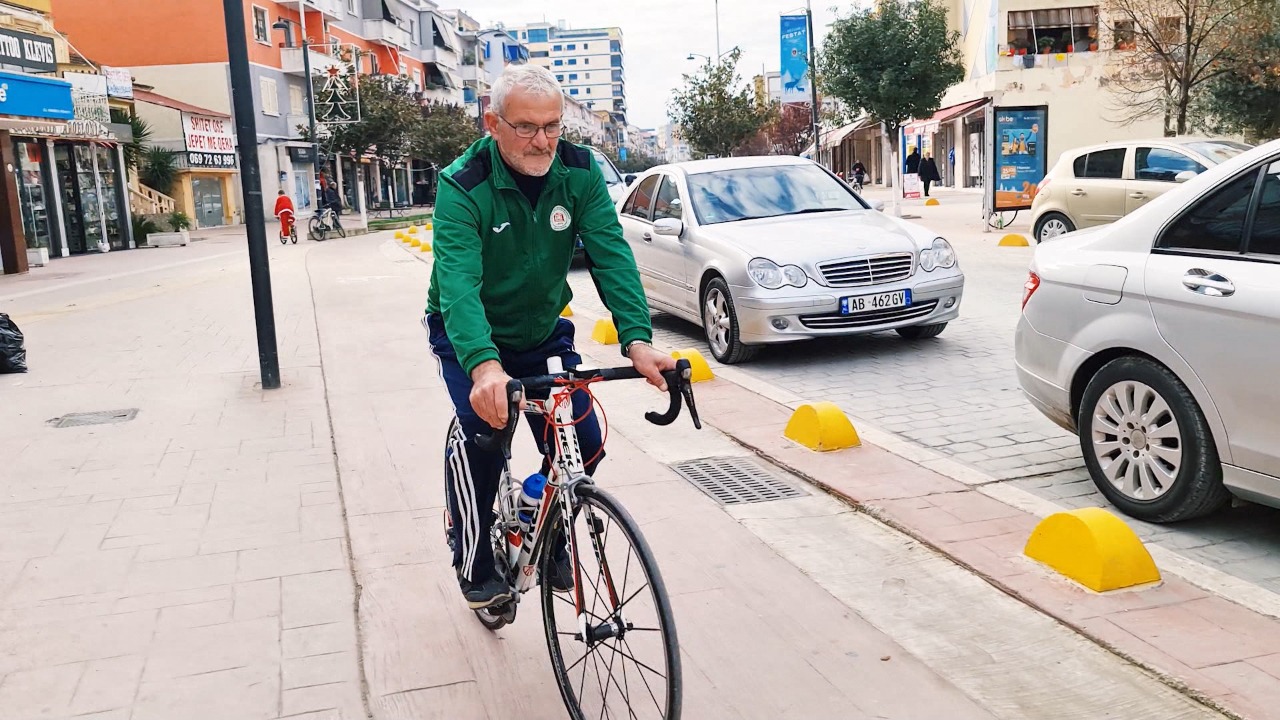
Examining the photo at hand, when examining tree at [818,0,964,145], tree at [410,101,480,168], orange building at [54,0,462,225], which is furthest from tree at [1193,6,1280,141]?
tree at [410,101,480,168]

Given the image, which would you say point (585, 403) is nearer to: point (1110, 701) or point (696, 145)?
point (1110, 701)

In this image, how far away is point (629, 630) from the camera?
2.71 metres

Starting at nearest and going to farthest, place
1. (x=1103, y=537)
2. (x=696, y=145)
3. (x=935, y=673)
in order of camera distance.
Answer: (x=935, y=673) < (x=1103, y=537) < (x=696, y=145)

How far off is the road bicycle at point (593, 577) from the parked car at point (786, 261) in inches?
210

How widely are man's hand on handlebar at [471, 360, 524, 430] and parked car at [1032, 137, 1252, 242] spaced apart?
13.0 m

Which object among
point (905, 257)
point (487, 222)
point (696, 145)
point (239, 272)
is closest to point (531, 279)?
point (487, 222)

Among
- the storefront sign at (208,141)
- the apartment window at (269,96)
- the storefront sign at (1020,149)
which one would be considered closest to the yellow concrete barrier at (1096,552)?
the storefront sign at (1020,149)

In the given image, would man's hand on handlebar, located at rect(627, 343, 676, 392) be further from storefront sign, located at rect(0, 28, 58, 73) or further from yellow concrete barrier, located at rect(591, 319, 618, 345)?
storefront sign, located at rect(0, 28, 58, 73)

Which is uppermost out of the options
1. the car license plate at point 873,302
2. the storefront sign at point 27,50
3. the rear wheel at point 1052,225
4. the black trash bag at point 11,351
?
the storefront sign at point 27,50

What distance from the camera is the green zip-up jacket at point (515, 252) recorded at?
2.96 m

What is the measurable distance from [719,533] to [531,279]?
191 cm

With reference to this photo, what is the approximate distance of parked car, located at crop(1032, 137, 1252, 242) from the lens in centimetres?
1405

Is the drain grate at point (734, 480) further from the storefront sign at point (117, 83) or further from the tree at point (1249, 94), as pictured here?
the storefront sign at point (117, 83)

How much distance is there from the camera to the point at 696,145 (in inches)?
2061
